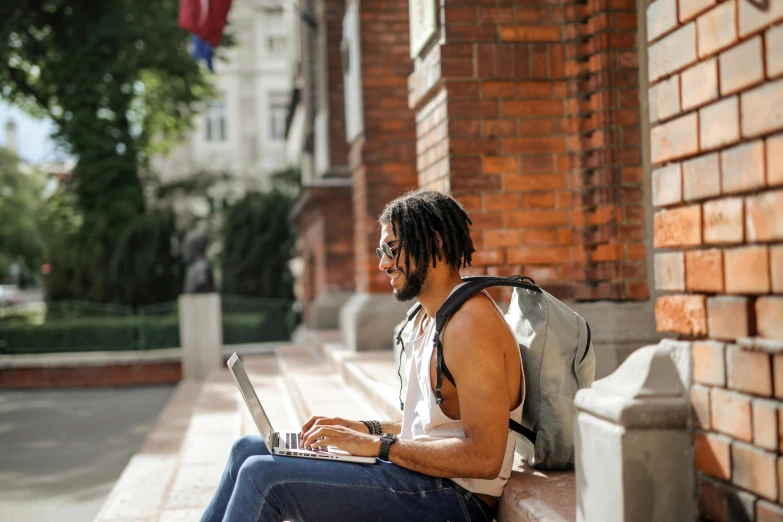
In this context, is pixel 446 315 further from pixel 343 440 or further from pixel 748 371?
pixel 748 371

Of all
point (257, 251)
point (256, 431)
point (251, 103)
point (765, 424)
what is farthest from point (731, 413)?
point (251, 103)

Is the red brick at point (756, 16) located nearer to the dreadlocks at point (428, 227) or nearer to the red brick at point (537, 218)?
the dreadlocks at point (428, 227)

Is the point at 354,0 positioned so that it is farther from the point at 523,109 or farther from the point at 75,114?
the point at 75,114

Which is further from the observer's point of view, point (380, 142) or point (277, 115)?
point (277, 115)

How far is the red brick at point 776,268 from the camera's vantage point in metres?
1.75

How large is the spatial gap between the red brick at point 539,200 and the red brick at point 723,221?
7.87ft

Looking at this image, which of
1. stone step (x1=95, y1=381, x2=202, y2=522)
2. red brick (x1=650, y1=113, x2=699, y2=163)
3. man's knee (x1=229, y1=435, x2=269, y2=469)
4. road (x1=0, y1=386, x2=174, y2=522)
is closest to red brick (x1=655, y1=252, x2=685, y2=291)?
red brick (x1=650, y1=113, x2=699, y2=163)

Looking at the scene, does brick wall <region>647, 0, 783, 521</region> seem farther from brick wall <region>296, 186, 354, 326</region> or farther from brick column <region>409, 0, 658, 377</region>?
brick wall <region>296, 186, 354, 326</region>

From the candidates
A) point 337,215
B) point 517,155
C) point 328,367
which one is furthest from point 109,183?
point 517,155

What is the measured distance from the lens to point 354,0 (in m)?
7.82

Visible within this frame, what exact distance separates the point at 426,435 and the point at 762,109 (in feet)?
4.70

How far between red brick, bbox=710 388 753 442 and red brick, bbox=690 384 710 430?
16 millimetres

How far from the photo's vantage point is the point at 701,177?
6.73 feet

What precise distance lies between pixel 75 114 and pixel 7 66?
2.16 meters
